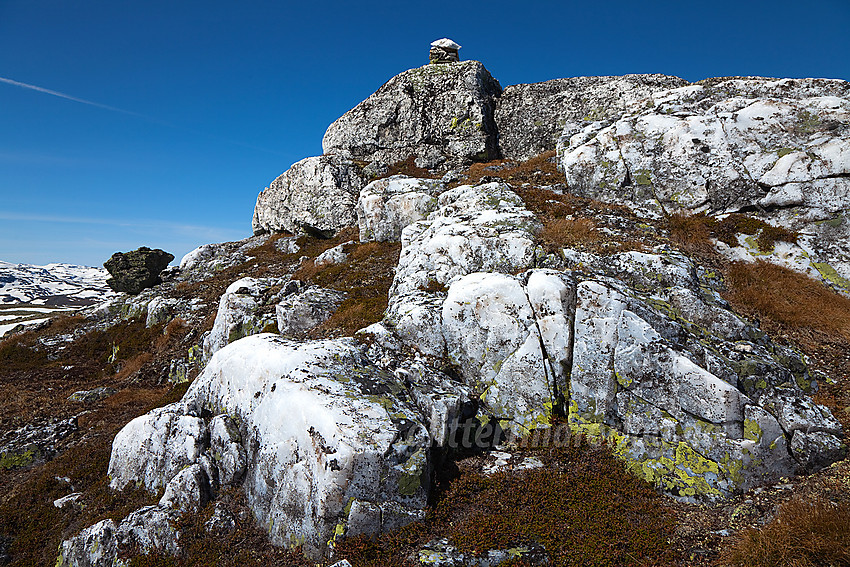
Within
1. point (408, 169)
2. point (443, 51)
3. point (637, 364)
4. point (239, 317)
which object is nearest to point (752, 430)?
point (637, 364)

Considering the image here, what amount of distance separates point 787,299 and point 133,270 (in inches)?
1937

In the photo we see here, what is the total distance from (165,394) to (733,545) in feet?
79.6

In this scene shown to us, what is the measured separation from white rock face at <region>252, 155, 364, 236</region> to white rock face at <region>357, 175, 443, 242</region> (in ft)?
26.4

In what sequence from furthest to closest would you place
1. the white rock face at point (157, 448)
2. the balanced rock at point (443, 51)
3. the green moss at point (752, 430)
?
the balanced rock at point (443, 51), the white rock face at point (157, 448), the green moss at point (752, 430)

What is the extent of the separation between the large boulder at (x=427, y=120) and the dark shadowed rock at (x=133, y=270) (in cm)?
2135

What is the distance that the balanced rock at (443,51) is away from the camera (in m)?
41.8

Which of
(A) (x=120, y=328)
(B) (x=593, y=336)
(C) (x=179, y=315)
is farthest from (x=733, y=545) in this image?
(A) (x=120, y=328)

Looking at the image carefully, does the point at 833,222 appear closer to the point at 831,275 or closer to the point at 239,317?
the point at 831,275

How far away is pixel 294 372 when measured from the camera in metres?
10.8

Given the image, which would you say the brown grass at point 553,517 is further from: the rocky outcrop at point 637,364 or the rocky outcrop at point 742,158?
the rocky outcrop at point 742,158

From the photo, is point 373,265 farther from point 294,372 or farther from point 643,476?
point 643,476

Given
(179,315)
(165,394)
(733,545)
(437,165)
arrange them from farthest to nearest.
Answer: (437,165), (179,315), (165,394), (733,545)

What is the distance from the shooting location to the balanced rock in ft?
137

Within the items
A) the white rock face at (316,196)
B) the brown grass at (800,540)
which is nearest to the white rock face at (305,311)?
the brown grass at (800,540)
